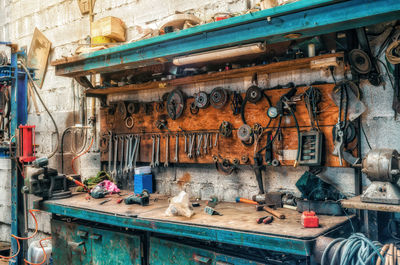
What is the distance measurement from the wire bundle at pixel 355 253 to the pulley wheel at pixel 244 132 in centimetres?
98

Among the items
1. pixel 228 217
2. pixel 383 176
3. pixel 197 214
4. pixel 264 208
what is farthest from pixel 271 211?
pixel 383 176

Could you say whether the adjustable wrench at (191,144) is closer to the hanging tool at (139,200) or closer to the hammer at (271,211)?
the hanging tool at (139,200)

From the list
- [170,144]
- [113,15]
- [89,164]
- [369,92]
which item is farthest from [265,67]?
[89,164]

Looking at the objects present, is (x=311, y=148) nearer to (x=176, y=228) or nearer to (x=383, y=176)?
(x=383, y=176)

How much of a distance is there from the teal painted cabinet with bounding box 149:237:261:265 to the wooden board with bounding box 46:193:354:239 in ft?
0.50

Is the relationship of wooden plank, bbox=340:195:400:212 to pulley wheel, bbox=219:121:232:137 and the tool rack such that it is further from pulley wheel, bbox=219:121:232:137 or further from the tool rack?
pulley wheel, bbox=219:121:232:137

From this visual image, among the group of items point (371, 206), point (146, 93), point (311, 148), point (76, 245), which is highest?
point (146, 93)

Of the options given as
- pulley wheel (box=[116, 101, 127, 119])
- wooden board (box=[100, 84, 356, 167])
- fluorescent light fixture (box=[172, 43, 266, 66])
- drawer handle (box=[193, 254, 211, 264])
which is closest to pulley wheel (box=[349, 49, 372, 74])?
wooden board (box=[100, 84, 356, 167])

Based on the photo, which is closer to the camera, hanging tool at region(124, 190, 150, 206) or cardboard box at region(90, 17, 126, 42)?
hanging tool at region(124, 190, 150, 206)

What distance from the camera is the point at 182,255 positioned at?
6.64ft

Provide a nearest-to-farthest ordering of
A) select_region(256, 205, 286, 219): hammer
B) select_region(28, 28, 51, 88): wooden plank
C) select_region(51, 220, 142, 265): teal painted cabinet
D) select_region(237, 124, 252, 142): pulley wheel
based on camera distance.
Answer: select_region(256, 205, 286, 219): hammer
select_region(51, 220, 142, 265): teal painted cabinet
select_region(237, 124, 252, 142): pulley wheel
select_region(28, 28, 51, 88): wooden plank

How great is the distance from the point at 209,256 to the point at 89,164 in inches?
77.5

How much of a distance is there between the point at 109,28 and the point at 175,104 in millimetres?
890

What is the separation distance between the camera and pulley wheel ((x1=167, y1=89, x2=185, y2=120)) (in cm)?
275
